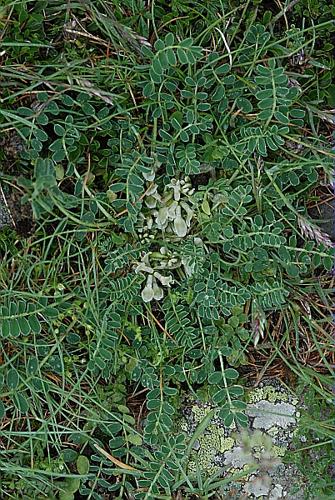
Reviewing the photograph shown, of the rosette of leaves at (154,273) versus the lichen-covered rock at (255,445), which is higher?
the rosette of leaves at (154,273)

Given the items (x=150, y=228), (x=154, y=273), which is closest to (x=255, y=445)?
(x=154, y=273)

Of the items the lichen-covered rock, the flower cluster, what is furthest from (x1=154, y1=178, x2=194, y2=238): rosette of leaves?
the lichen-covered rock

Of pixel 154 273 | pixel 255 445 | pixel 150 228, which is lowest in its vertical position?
pixel 255 445

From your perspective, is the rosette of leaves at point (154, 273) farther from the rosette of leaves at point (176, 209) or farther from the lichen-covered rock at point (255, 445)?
the lichen-covered rock at point (255, 445)

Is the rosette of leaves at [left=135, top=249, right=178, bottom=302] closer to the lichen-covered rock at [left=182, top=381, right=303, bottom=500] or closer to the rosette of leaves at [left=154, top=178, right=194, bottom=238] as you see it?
the rosette of leaves at [left=154, top=178, right=194, bottom=238]

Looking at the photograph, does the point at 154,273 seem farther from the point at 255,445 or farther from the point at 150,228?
the point at 255,445

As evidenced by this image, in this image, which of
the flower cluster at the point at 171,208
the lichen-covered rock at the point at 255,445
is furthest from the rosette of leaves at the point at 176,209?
the lichen-covered rock at the point at 255,445
